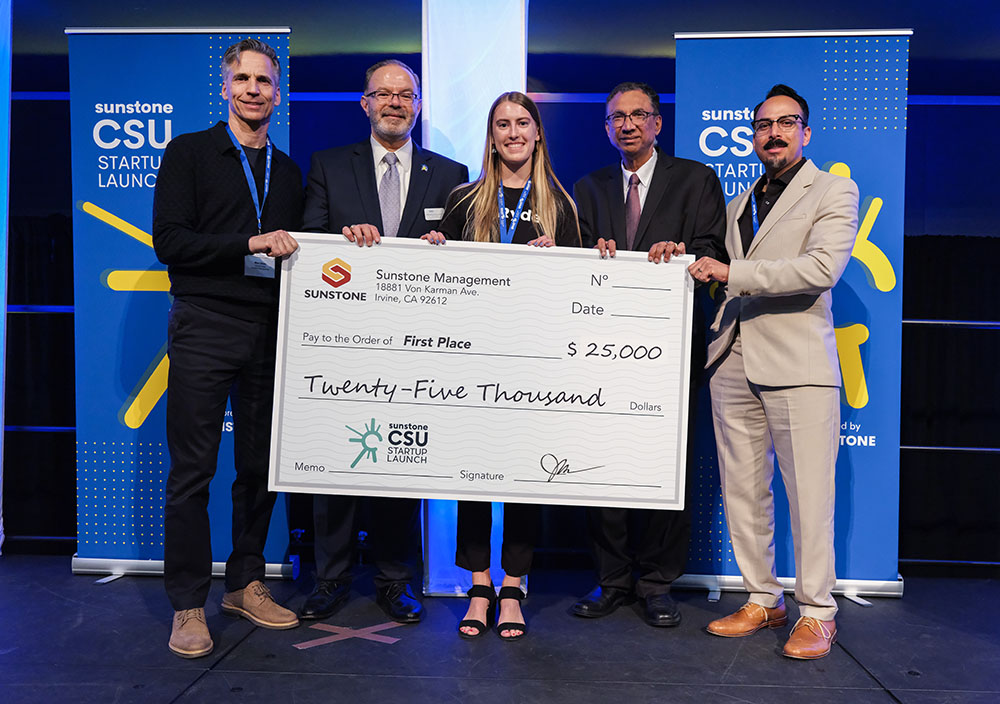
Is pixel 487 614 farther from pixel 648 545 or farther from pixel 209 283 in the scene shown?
pixel 209 283

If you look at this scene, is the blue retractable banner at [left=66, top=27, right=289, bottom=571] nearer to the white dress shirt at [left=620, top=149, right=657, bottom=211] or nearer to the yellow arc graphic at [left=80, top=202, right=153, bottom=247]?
the yellow arc graphic at [left=80, top=202, right=153, bottom=247]

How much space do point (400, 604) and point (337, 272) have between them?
1312 mm

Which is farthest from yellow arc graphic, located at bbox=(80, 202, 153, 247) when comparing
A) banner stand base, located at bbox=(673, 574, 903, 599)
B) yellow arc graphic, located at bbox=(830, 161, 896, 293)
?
yellow arc graphic, located at bbox=(830, 161, 896, 293)

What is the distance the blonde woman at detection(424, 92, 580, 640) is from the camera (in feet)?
9.78

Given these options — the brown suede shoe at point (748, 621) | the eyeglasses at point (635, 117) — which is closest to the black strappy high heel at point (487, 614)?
the brown suede shoe at point (748, 621)

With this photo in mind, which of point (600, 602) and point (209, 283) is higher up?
point (209, 283)

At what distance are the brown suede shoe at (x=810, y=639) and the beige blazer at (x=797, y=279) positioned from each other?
0.86 meters

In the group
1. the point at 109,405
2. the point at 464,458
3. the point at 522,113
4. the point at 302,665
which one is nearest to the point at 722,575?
the point at 464,458

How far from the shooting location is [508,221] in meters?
3.05

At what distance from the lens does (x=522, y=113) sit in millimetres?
2957

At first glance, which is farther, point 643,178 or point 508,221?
point 643,178

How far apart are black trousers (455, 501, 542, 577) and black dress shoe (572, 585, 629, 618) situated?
340 mm

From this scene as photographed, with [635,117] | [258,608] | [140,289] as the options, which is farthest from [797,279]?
[140,289]
